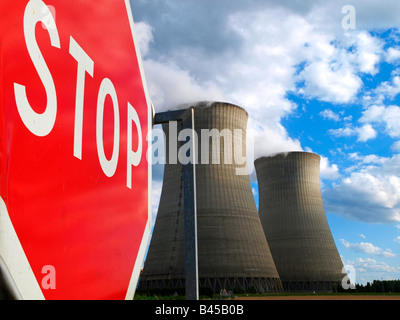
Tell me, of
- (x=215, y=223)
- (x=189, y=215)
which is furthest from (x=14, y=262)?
(x=215, y=223)

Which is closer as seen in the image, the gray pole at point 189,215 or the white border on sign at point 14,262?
the white border on sign at point 14,262

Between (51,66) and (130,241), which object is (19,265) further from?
(130,241)

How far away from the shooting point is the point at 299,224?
31.3m

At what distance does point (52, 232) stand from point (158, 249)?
23991 millimetres

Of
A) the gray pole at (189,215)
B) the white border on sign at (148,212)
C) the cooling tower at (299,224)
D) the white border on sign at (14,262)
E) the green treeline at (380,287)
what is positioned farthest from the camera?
the cooling tower at (299,224)

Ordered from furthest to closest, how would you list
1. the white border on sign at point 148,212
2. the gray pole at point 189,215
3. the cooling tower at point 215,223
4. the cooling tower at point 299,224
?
the cooling tower at point 299,224 → the cooling tower at point 215,223 → the gray pole at point 189,215 → the white border on sign at point 148,212

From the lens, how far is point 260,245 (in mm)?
24297

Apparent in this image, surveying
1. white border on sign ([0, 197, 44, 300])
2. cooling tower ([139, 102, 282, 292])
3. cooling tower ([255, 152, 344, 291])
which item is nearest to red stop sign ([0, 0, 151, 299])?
white border on sign ([0, 197, 44, 300])

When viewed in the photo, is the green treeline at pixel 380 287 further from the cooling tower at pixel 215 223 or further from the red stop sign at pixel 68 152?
the red stop sign at pixel 68 152

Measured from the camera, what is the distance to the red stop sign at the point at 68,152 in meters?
0.59

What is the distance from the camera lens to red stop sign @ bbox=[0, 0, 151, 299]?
0.59 metres

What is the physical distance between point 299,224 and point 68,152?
106 ft

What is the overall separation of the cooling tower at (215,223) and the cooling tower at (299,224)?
8363 millimetres

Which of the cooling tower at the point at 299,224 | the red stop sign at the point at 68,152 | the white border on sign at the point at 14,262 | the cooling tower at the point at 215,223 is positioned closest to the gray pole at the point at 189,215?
the red stop sign at the point at 68,152
